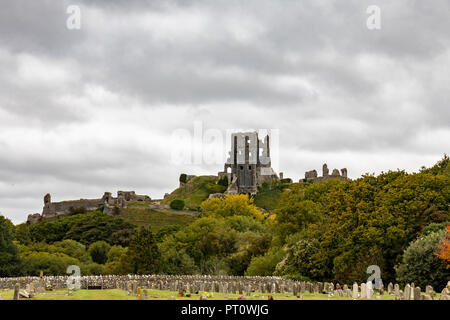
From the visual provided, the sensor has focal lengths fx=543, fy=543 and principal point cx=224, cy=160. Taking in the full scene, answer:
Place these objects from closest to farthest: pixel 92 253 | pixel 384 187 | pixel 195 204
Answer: pixel 384 187
pixel 92 253
pixel 195 204

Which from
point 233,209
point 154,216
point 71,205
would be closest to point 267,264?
point 233,209

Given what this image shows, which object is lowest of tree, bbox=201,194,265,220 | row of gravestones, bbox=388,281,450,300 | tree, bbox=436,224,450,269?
row of gravestones, bbox=388,281,450,300

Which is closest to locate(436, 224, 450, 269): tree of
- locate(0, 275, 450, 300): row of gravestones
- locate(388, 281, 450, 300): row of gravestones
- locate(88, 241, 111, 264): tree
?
locate(0, 275, 450, 300): row of gravestones

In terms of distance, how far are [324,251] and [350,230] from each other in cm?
311

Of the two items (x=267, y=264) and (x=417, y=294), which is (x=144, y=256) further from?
(x=417, y=294)

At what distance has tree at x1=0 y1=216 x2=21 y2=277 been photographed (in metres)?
58.0

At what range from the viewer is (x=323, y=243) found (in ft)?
149

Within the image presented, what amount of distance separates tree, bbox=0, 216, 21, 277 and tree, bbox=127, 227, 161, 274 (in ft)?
42.2

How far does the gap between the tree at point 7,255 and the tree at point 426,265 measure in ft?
136

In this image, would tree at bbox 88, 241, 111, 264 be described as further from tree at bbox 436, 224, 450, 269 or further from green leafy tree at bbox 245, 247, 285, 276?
tree at bbox 436, 224, 450, 269

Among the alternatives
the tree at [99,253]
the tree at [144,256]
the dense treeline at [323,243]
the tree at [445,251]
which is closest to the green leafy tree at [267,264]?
the dense treeline at [323,243]
